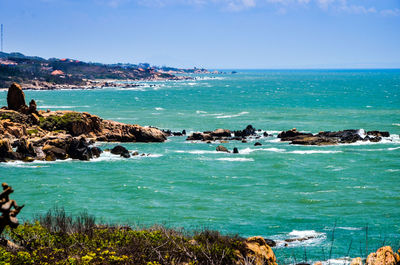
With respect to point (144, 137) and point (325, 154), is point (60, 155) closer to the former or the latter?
point (144, 137)

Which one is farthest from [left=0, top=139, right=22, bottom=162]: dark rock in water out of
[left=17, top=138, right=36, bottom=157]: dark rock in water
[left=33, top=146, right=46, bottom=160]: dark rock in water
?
[left=33, top=146, right=46, bottom=160]: dark rock in water

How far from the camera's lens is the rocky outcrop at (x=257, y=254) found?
703 inches

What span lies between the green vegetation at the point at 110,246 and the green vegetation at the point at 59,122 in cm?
4834

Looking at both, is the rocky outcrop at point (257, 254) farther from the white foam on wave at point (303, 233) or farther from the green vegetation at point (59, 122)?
the green vegetation at point (59, 122)

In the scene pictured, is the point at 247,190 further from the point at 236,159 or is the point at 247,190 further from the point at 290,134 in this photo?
the point at 290,134

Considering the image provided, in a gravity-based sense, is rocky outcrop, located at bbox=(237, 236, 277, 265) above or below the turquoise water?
above

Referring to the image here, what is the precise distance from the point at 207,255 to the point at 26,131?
5157 centimetres

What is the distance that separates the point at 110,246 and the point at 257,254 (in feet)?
18.4

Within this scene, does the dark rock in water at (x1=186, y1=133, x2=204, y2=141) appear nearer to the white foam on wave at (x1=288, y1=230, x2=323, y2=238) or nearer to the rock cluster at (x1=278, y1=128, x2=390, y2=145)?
the rock cluster at (x1=278, y1=128, x2=390, y2=145)

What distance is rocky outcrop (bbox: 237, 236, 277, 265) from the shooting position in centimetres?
1786

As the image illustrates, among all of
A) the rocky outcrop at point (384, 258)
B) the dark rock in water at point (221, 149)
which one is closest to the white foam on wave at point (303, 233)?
the rocky outcrop at point (384, 258)

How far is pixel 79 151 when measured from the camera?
176 ft

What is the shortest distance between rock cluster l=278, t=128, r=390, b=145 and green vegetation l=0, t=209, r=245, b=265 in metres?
47.4

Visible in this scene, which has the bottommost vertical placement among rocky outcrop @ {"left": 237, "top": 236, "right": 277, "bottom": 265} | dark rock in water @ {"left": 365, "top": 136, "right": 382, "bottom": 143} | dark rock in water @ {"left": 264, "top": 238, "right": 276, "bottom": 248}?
dark rock in water @ {"left": 264, "top": 238, "right": 276, "bottom": 248}
